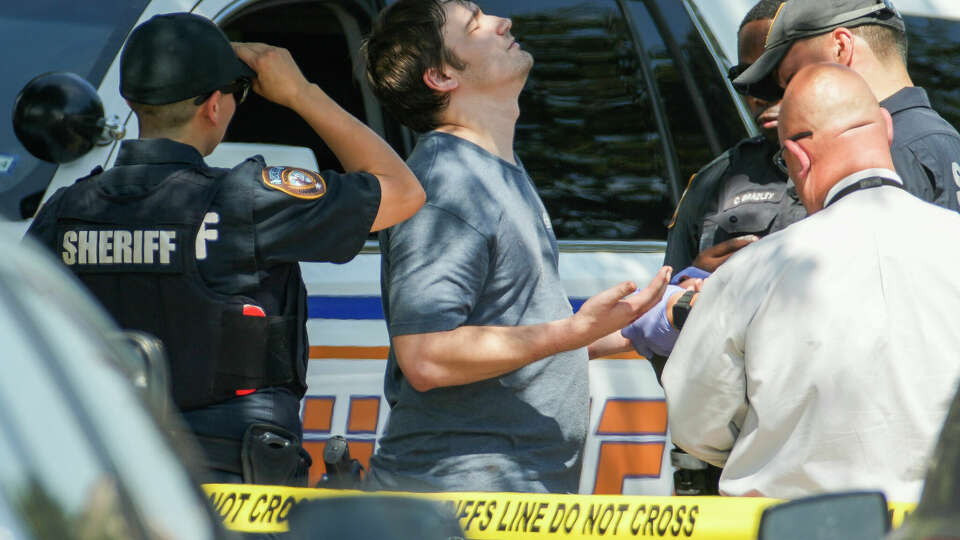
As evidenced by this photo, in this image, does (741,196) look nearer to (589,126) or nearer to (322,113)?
(589,126)

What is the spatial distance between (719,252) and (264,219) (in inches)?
47.6

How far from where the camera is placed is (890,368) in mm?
2174

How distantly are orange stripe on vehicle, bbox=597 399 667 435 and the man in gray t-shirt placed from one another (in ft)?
1.54

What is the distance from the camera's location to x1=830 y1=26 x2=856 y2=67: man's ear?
3.02m

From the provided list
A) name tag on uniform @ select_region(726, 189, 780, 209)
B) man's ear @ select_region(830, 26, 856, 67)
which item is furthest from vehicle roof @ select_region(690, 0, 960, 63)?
man's ear @ select_region(830, 26, 856, 67)

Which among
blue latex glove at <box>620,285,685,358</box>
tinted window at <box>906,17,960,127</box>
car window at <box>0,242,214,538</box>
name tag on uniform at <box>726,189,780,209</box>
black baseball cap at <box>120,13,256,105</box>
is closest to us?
car window at <box>0,242,214,538</box>

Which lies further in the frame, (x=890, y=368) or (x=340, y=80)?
(x=340, y=80)

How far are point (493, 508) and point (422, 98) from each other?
41.3 inches

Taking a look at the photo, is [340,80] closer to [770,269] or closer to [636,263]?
[636,263]

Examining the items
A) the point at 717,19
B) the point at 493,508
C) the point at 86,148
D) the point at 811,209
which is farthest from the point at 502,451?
the point at 717,19

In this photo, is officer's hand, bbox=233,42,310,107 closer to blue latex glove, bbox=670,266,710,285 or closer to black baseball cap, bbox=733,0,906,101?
blue latex glove, bbox=670,266,710,285

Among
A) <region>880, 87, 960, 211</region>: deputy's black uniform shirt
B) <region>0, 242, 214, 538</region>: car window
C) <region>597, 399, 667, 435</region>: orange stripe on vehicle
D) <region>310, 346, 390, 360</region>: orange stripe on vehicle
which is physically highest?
<region>0, 242, 214, 538</region>: car window

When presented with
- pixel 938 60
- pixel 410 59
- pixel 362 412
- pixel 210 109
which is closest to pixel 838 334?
pixel 410 59

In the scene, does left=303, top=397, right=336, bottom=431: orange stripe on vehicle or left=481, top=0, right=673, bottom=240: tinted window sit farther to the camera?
left=481, top=0, right=673, bottom=240: tinted window
